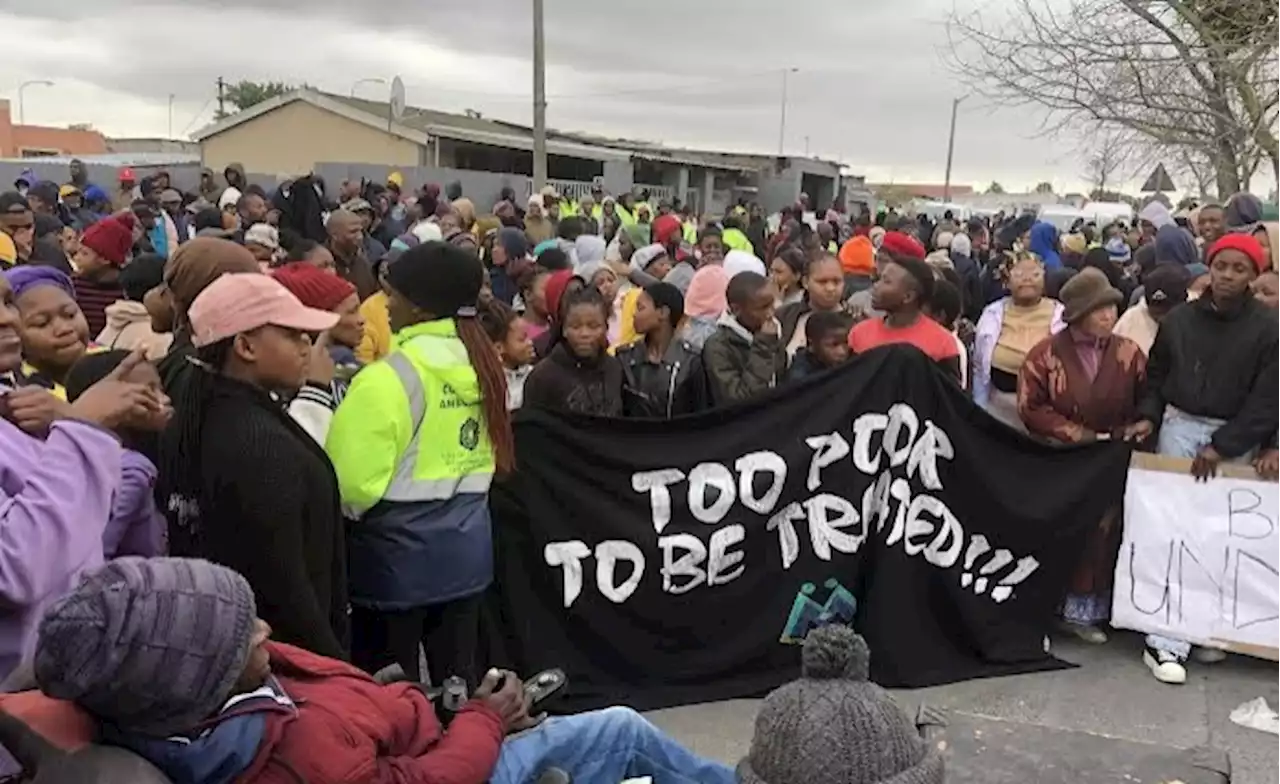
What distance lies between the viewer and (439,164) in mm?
30547

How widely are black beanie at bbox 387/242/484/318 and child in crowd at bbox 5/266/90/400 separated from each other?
104 cm

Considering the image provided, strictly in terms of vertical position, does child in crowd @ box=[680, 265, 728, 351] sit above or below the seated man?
above

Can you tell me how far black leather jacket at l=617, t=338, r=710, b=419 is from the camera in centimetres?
553

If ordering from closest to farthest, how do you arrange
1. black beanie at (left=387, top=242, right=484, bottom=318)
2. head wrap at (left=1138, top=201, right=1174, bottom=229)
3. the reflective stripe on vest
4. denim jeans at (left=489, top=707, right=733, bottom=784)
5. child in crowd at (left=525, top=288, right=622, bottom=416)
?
denim jeans at (left=489, top=707, right=733, bottom=784), the reflective stripe on vest, black beanie at (left=387, top=242, right=484, bottom=318), child in crowd at (left=525, top=288, right=622, bottom=416), head wrap at (left=1138, top=201, right=1174, bottom=229)

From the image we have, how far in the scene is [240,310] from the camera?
3037mm

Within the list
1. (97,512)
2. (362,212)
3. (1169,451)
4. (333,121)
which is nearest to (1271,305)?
(1169,451)

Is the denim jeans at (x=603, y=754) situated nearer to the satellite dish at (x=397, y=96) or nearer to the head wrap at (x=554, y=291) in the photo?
the head wrap at (x=554, y=291)

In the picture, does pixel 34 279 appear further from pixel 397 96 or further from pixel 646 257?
pixel 397 96

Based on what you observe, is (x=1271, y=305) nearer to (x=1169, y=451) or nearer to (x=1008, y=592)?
(x=1169, y=451)

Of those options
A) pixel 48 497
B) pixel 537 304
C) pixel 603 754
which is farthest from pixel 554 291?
pixel 48 497

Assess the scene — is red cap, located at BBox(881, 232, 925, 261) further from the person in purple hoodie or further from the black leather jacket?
the person in purple hoodie

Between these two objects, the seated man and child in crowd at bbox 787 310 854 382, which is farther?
child in crowd at bbox 787 310 854 382

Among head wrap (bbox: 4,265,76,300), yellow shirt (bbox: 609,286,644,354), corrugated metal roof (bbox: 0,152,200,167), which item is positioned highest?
corrugated metal roof (bbox: 0,152,200,167)

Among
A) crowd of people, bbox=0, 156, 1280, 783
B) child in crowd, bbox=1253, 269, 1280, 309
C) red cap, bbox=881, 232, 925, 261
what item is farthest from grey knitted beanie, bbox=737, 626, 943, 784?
red cap, bbox=881, 232, 925, 261
